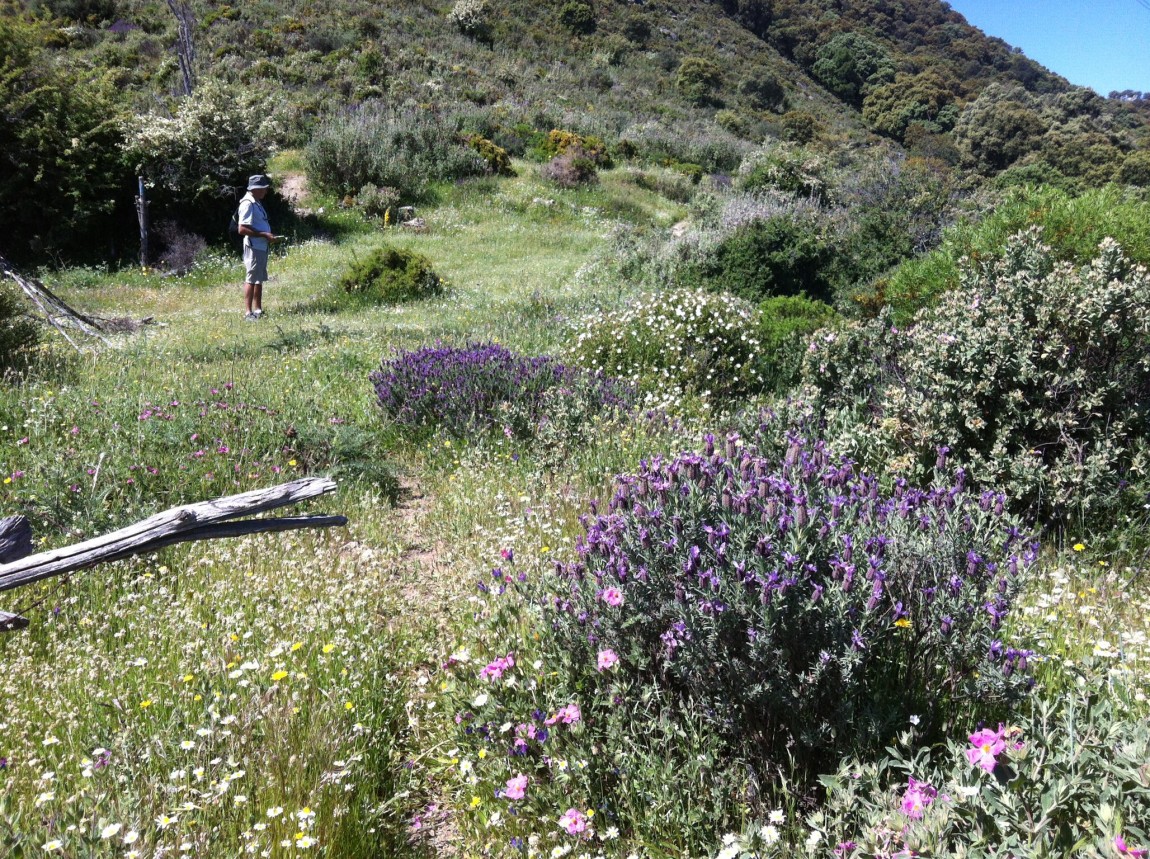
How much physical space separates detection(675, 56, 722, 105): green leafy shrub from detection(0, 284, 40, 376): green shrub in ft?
129

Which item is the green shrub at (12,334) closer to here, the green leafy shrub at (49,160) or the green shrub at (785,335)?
the green shrub at (785,335)

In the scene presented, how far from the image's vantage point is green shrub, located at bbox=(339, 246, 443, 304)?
11562 millimetres

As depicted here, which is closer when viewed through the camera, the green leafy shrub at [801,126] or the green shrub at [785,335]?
the green shrub at [785,335]

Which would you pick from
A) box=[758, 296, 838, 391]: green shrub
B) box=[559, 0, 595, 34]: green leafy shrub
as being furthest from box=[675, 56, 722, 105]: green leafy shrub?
box=[758, 296, 838, 391]: green shrub

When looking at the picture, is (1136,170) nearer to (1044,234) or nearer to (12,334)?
(1044,234)

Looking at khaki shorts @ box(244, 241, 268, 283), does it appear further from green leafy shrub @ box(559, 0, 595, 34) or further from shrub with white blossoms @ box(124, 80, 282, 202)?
green leafy shrub @ box(559, 0, 595, 34)

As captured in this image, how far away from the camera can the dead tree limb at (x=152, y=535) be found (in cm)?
221

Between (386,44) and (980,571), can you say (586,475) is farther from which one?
(386,44)

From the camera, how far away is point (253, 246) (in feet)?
33.6

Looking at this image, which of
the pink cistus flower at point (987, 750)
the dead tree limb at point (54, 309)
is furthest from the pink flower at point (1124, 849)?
the dead tree limb at point (54, 309)

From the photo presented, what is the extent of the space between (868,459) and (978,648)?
235 cm

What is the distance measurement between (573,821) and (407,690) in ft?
3.85

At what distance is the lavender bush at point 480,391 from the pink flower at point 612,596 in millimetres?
3164

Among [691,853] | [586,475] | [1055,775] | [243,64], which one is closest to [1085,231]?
[586,475]
